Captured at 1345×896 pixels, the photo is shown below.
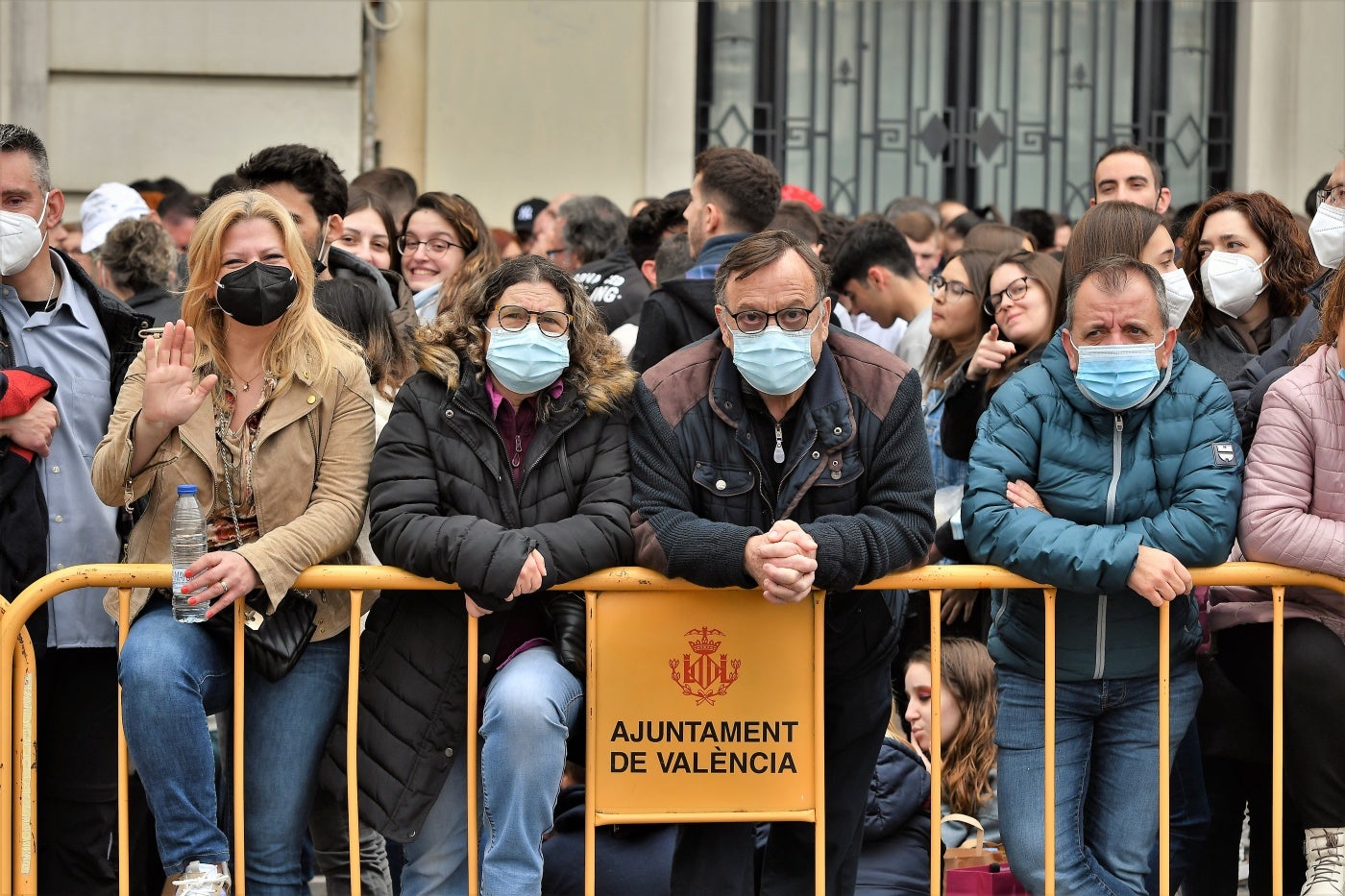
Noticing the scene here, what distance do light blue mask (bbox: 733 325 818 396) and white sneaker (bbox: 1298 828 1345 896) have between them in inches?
71.4

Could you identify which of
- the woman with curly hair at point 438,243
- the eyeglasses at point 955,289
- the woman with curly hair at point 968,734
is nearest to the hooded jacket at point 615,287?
the woman with curly hair at point 438,243

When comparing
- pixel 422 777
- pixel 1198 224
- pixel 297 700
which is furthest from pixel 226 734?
pixel 1198 224

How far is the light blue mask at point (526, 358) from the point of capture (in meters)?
4.41

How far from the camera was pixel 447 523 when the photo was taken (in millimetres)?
4266

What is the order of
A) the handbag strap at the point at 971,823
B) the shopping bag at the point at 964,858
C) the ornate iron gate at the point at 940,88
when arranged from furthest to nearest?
the ornate iron gate at the point at 940,88
the handbag strap at the point at 971,823
the shopping bag at the point at 964,858

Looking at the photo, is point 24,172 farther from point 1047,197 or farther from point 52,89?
point 1047,197

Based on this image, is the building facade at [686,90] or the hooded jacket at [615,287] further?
the building facade at [686,90]

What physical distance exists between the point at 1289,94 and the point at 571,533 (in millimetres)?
8633

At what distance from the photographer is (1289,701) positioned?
4.48 metres

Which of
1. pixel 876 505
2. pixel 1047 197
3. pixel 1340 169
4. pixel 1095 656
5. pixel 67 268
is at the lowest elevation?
pixel 1095 656

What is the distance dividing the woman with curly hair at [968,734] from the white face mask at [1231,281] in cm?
138

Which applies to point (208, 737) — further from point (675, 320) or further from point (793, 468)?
point (675, 320)

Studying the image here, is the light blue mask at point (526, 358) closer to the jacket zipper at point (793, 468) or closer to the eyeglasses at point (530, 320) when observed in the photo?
the eyeglasses at point (530, 320)

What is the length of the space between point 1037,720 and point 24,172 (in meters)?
3.26
